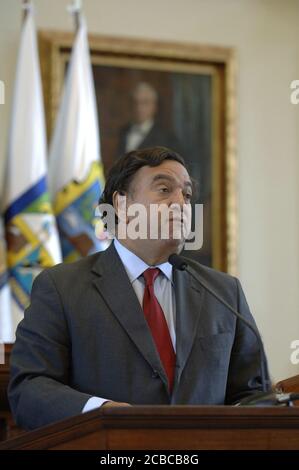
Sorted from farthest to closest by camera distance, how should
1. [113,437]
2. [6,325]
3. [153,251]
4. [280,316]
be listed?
1. [280,316]
2. [6,325]
3. [153,251]
4. [113,437]

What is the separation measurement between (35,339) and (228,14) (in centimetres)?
446

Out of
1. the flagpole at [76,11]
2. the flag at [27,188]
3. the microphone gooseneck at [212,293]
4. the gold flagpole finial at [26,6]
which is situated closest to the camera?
the microphone gooseneck at [212,293]

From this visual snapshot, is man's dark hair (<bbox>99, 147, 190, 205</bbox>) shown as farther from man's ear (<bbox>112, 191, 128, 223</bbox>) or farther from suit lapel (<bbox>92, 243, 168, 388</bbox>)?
suit lapel (<bbox>92, 243, 168, 388</bbox>)

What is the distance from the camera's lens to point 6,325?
548 centimetres

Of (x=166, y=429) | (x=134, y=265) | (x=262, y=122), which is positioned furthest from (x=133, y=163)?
(x=262, y=122)

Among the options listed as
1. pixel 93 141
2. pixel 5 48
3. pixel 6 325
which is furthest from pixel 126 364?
pixel 5 48

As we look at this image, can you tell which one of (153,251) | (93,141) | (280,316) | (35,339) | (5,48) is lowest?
(280,316)

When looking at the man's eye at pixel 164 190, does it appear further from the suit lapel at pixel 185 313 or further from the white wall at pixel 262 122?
the white wall at pixel 262 122

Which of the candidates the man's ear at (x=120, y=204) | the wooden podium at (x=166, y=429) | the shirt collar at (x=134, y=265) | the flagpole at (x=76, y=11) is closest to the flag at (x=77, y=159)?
the flagpole at (x=76, y=11)

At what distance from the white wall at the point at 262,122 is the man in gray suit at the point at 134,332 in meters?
3.33

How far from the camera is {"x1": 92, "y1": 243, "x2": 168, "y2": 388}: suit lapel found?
2822 millimetres

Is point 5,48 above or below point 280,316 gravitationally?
above

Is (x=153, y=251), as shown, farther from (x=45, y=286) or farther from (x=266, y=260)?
(x=266, y=260)

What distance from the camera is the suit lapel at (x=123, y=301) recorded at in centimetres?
282
